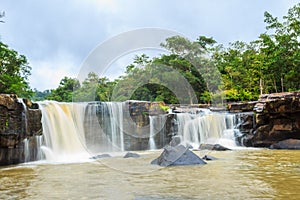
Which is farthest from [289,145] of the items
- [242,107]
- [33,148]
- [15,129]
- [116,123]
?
[15,129]

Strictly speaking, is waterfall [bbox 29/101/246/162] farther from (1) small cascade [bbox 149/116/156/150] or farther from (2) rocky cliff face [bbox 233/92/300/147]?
(2) rocky cliff face [bbox 233/92/300/147]

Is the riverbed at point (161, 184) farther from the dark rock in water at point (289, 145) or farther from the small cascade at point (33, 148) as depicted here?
the dark rock in water at point (289, 145)

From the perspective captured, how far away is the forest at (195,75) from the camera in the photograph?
1828cm

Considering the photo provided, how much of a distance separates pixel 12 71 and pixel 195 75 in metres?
14.8

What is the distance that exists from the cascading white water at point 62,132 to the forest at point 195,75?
3.71 meters

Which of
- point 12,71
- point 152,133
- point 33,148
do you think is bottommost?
point 33,148

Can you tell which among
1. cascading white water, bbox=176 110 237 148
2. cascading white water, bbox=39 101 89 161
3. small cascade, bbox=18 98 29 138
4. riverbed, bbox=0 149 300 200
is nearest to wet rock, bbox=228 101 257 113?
cascading white water, bbox=176 110 237 148

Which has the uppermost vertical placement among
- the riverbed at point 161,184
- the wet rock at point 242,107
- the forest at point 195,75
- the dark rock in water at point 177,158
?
the forest at point 195,75

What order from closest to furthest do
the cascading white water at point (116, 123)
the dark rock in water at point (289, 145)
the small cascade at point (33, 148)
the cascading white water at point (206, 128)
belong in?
1. the small cascade at point (33, 148)
2. the dark rock in water at point (289, 145)
3. the cascading white water at point (116, 123)
4. the cascading white water at point (206, 128)

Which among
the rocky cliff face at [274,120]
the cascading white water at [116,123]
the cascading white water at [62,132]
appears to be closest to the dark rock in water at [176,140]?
the cascading white water at [116,123]

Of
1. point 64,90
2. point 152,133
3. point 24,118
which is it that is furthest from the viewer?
point 64,90

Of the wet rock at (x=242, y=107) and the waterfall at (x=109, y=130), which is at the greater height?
the wet rock at (x=242, y=107)

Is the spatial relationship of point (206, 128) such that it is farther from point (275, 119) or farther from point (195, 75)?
point (195, 75)

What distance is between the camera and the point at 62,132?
1081 centimetres
